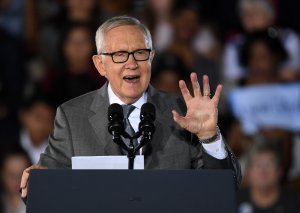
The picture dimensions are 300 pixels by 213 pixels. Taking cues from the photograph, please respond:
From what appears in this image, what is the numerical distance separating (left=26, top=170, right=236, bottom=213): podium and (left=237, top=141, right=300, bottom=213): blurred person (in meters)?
Result: 2.45

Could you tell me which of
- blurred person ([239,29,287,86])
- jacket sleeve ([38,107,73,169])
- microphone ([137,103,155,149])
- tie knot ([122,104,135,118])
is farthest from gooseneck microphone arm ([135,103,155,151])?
blurred person ([239,29,287,86])

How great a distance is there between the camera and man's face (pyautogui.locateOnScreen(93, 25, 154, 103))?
2.63 meters

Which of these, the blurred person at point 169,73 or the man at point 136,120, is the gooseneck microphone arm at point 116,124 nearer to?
the man at point 136,120

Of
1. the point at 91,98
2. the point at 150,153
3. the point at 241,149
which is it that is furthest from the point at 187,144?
the point at 241,149

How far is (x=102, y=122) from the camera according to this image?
2.70 metres

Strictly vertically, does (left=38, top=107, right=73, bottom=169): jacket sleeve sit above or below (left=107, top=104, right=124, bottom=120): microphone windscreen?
below

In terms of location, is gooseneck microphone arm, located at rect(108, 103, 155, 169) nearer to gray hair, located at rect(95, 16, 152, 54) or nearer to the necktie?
the necktie

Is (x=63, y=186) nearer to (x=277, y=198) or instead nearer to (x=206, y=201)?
(x=206, y=201)

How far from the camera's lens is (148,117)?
2.47 metres

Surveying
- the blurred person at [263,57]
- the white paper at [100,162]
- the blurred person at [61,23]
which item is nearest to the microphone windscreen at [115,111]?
the white paper at [100,162]

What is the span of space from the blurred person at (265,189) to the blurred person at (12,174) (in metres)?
1.25

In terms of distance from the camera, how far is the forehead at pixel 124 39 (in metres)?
2.63

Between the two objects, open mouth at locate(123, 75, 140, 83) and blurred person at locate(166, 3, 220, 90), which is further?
blurred person at locate(166, 3, 220, 90)

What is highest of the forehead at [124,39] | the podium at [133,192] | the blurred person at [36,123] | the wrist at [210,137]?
the forehead at [124,39]
